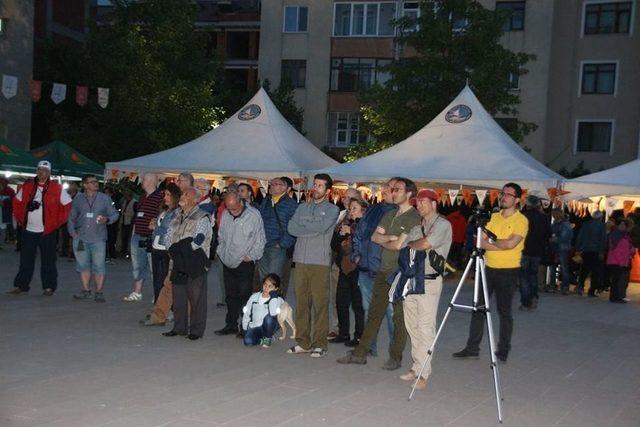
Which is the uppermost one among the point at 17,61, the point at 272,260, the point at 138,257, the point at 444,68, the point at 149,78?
the point at 17,61

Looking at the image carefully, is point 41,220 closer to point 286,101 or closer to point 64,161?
point 64,161

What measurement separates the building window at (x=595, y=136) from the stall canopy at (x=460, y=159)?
Result: 19424 millimetres

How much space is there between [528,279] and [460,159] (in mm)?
3942

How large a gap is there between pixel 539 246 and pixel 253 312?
22.6ft

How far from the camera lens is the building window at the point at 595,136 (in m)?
36.5

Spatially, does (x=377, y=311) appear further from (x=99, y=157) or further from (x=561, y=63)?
(x=561, y=63)

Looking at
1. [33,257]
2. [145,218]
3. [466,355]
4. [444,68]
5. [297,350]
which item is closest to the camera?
[297,350]

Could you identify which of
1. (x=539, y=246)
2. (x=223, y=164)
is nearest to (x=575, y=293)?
(x=539, y=246)

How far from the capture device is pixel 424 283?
24.3ft

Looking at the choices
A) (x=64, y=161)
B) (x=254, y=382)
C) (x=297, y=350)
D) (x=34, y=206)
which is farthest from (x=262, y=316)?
(x=64, y=161)

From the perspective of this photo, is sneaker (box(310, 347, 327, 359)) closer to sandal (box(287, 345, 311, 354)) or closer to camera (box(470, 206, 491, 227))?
sandal (box(287, 345, 311, 354))

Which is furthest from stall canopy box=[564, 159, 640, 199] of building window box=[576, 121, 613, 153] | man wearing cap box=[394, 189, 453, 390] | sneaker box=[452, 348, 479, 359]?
building window box=[576, 121, 613, 153]

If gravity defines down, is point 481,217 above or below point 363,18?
below

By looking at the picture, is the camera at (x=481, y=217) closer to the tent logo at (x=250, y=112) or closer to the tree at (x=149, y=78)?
the tent logo at (x=250, y=112)
